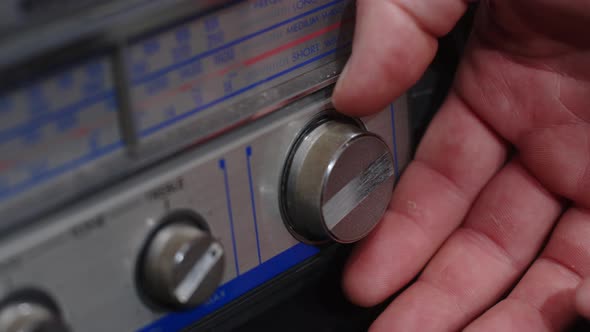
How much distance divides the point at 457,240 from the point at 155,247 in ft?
1.19

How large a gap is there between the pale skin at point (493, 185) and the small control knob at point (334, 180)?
0.15 feet

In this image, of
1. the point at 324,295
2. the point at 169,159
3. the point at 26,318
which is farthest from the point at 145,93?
the point at 324,295

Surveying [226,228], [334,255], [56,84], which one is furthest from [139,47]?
[334,255]

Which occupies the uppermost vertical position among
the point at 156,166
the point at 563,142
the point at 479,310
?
the point at 156,166

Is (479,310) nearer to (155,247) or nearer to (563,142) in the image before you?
(563,142)

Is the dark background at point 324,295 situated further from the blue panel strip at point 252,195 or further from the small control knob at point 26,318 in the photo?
the small control knob at point 26,318

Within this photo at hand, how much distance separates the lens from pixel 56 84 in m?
0.45

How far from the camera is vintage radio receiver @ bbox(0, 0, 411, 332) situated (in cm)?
45

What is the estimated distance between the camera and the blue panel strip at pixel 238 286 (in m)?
0.57

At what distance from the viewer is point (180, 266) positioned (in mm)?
514

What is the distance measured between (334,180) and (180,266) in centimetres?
15

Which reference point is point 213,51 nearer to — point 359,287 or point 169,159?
point 169,159

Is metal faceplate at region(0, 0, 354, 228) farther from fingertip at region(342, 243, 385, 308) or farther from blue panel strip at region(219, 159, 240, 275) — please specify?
fingertip at region(342, 243, 385, 308)

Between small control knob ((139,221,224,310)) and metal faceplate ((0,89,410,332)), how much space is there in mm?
11
